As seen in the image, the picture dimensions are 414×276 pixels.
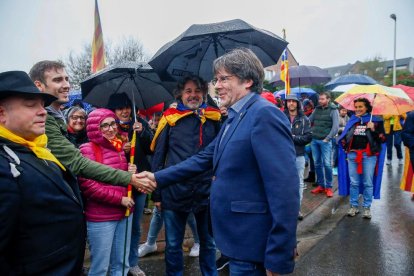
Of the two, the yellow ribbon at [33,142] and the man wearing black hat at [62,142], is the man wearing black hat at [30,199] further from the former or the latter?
the man wearing black hat at [62,142]

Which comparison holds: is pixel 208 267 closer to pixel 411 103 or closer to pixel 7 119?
pixel 7 119

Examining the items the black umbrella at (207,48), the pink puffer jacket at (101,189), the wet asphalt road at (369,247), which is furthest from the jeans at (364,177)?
the pink puffer jacket at (101,189)

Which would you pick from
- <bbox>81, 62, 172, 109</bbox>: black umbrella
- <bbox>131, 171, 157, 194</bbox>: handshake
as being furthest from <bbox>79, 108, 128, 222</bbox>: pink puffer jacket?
<bbox>81, 62, 172, 109</bbox>: black umbrella

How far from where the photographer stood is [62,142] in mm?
2479

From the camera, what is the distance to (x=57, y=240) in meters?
1.73

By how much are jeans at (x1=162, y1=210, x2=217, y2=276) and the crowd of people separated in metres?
0.01

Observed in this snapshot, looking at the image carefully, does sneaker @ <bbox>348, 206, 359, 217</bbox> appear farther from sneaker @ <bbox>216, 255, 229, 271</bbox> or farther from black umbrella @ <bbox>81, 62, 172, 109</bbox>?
black umbrella @ <bbox>81, 62, 172, 109</bbox>

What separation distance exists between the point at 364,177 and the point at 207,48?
380 centimetres

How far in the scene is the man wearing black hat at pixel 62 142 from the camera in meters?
2.46

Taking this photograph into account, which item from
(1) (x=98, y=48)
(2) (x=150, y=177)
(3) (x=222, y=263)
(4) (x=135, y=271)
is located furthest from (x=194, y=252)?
(1) (x=98, y=48)

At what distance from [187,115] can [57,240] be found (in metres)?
1.81

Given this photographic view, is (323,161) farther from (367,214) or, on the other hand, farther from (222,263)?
(222,263)

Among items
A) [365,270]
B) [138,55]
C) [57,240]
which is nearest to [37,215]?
[57,240]

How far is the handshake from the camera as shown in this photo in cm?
281
